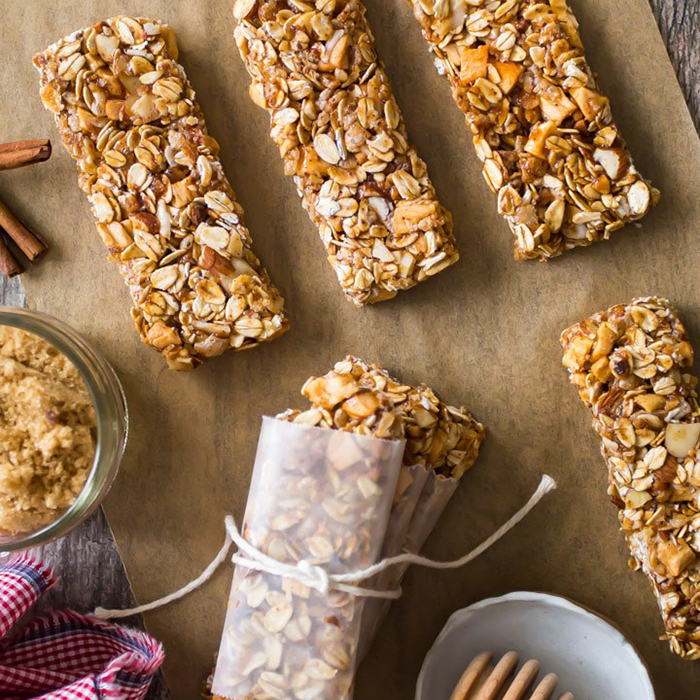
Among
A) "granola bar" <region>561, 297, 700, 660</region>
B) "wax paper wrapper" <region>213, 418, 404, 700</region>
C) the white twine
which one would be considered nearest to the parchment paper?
the white twine

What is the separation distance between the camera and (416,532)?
6.34 feet

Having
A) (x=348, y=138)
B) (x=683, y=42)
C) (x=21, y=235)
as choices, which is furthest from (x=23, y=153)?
(x=683, y=42)

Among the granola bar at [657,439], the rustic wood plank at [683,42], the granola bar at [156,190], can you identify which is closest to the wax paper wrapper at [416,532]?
the granola bar at [657,439]

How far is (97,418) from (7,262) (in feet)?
1.52

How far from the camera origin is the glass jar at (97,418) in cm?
183

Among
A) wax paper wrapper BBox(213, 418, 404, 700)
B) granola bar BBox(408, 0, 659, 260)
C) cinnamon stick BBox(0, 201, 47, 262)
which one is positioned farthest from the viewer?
cinnamon stick BBox(0, 201, 47, 262)

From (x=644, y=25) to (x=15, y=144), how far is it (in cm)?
140

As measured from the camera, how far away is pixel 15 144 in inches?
78.5

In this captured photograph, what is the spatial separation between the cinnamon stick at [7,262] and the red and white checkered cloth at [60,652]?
66 cm

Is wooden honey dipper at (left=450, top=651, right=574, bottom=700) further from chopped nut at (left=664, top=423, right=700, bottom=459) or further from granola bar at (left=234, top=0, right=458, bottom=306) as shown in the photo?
granola bar at (left=234, top=0, right=458, bottom=306)

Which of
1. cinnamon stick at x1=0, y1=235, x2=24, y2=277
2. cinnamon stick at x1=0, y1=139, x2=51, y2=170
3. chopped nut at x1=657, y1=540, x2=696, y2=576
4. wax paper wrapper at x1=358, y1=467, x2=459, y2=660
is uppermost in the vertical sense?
cinnamon stick at x1=0, y1=139, x2=51, y2=170

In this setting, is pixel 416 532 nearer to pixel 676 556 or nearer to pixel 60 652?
pixel 676 556

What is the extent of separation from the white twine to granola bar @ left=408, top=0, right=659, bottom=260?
1.92 feet

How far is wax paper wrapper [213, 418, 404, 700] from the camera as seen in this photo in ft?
5.53
